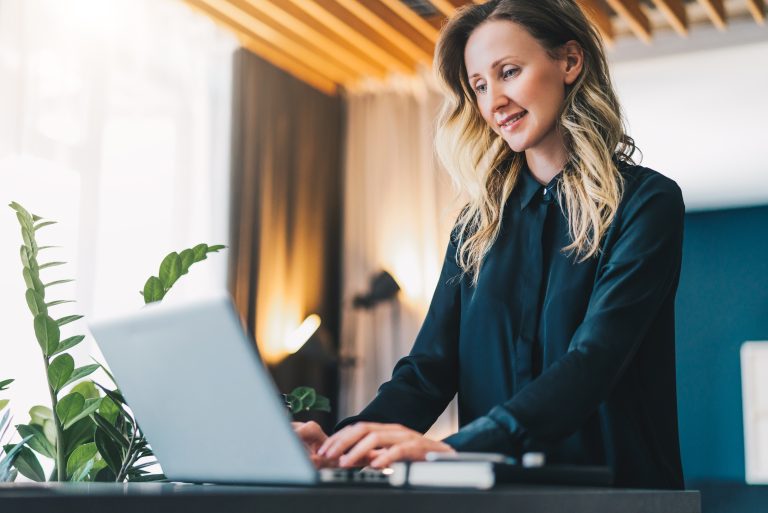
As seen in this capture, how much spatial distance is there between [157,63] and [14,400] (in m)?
1.63

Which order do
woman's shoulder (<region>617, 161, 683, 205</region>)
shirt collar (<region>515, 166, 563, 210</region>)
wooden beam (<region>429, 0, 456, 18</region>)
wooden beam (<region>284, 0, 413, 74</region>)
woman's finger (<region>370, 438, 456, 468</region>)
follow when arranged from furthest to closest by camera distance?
wooden beam (<region>284, 0, 413, 74</region>) < wooden beam (<region>429, 0, 456, 18</region>) < shirt collar (<region>515, 166, 563, 210</region>) < woman's shoulder (<region>617, 161, 683, 205</region>) < woman's finger (<region>370, 438, 456, 468</region>)

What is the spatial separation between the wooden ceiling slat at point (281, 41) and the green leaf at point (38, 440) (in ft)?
10.00

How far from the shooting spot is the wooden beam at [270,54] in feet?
15.2

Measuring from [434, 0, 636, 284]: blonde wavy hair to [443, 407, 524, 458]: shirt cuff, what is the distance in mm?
350

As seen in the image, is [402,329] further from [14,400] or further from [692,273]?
[692,273]

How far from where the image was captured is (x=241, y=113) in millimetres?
4953

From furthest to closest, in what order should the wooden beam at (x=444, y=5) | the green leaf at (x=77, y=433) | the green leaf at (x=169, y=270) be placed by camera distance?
1. the wooden beam at (x=444, y=5)
2. the green leaf at (x=169, y=270)
3. the green leaf at (x=77, y=433)

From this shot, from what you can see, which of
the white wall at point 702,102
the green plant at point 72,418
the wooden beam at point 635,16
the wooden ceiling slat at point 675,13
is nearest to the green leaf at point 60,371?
the green plant at point 72,418

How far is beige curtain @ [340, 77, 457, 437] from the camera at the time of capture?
5438mm

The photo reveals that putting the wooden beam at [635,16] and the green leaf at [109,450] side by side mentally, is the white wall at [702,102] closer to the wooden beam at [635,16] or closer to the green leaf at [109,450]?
the wooden beam at [635,16]

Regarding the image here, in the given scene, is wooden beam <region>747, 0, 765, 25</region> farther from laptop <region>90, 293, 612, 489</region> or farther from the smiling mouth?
laptop <region>90, 293, 612, 489</region>

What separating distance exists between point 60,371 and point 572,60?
998 mm

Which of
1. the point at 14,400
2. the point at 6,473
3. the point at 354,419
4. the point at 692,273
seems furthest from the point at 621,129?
the point at 692,273

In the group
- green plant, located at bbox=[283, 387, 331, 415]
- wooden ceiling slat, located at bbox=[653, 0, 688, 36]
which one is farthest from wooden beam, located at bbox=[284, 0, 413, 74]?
green plant, located at bbox=[283, 387, 331, 415]
